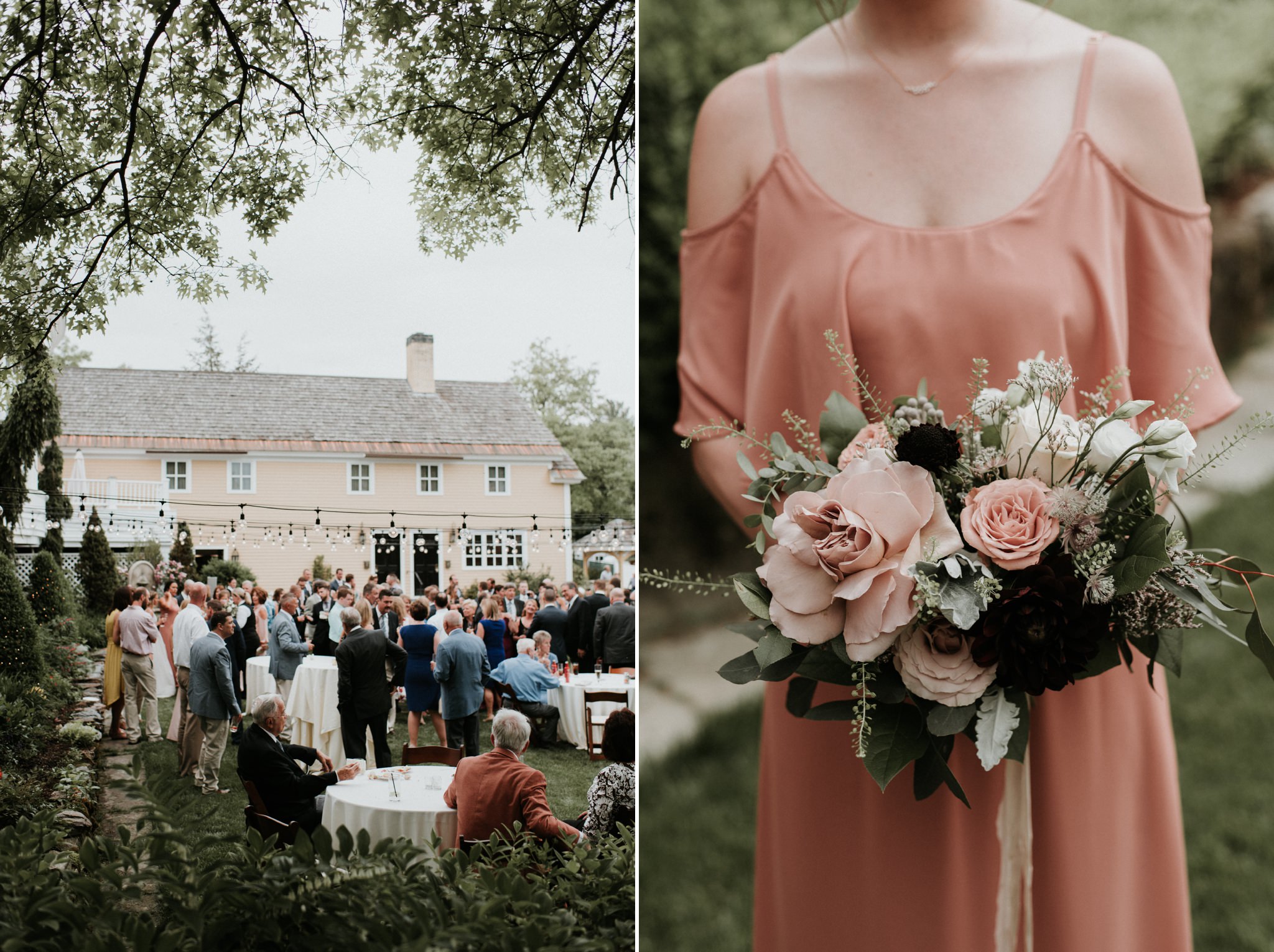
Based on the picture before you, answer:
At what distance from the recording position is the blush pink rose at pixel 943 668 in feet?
4.35

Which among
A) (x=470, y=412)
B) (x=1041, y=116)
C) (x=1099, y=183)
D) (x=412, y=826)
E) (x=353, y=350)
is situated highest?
(x=1041, y=116)

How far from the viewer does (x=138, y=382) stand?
2172 millimetres

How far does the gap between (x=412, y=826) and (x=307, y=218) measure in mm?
1415

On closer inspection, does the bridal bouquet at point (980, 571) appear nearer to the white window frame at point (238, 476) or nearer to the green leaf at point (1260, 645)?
the green leaf at point (1260, 645)

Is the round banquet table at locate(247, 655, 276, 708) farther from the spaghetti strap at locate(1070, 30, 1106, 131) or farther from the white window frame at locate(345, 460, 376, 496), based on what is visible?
the spaghetti strap at locate(1070, 30, 1106, 131)

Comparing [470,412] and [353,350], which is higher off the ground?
[353,350]

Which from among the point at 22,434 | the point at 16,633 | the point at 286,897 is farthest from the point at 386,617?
the point at 22,434

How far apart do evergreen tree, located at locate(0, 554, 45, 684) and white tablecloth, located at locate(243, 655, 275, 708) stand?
436 mm

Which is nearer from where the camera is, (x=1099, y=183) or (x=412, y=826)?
(x=1099, y=183)

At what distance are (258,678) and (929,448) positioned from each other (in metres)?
1.67

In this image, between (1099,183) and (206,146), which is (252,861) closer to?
(206,146)

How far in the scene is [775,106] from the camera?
1.97 m

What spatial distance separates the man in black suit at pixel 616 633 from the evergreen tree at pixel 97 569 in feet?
3.66

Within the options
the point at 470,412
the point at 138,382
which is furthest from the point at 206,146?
the point at 470,412
